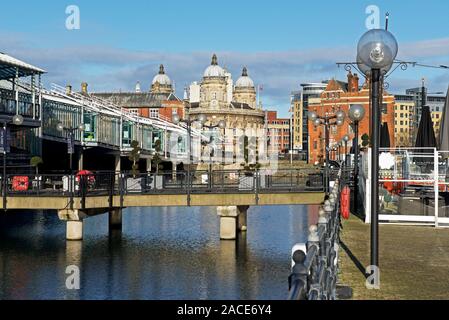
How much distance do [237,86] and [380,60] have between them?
188709mm

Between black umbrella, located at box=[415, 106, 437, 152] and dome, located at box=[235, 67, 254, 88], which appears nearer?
black umbrella, located at box=[415, 106, 437, 152]

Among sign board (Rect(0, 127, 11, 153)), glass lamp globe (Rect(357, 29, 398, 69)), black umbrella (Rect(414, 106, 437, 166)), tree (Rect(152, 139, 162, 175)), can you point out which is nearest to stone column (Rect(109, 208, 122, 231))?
sign board (Rect(0, 127, 11, 153))

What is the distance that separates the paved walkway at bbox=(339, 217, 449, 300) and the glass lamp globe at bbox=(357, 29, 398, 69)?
3.54 meters

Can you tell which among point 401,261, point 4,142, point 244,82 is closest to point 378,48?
point 401,261

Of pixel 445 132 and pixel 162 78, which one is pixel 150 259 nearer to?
pixel 445 132

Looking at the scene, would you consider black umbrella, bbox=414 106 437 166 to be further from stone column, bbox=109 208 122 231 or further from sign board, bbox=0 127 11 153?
sign board, bbox=0 127 11 153

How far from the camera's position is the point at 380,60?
10.4 metres

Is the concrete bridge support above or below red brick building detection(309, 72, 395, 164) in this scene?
below

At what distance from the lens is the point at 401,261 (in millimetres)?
13328

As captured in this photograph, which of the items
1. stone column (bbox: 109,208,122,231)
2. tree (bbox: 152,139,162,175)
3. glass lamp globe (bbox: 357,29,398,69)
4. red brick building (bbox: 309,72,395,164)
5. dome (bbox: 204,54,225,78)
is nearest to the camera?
glass lamp globe (bbox: 357,29,398,69)

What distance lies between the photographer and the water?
75.6 ft

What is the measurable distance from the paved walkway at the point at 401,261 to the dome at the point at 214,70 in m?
165
